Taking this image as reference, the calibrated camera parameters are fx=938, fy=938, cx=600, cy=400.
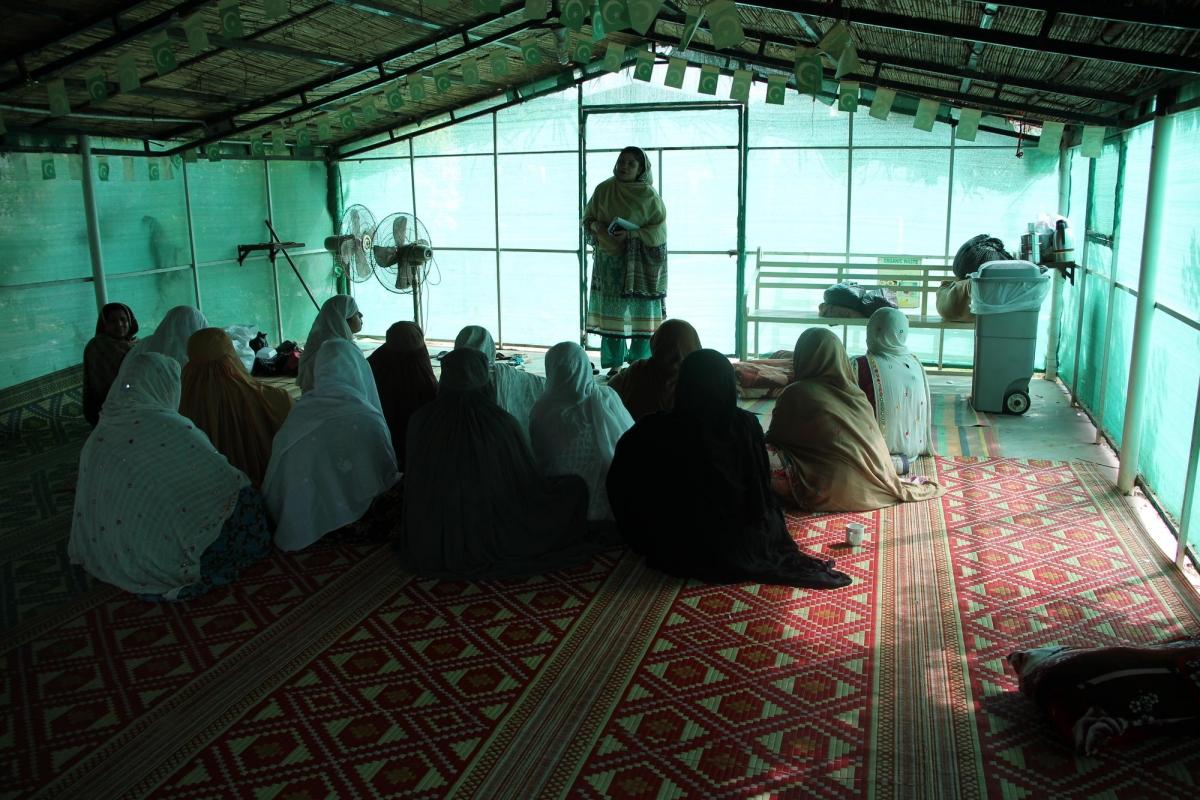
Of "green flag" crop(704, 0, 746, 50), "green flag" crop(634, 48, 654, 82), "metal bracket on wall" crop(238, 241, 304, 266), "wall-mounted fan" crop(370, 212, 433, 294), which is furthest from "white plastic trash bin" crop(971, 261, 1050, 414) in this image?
"metal bracket on wall" crop(238, 241, 304, 266)

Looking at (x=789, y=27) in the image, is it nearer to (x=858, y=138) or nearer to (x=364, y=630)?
(x=858, y=138)

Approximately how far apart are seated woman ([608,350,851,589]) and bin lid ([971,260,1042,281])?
3194 mm

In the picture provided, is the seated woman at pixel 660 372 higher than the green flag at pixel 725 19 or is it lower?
lower

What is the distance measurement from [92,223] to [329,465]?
4550 mm

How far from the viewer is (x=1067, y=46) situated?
4258 millimetres

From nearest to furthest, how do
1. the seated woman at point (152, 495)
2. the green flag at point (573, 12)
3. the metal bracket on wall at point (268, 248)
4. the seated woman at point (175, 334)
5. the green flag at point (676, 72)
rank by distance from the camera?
the seated woman at point (152, 495)
the green flag at point (573, 12)
the seated woman at point (175, 334)
the green flag at point (676, 72)
the metal bracket on wall at point (268, 248)

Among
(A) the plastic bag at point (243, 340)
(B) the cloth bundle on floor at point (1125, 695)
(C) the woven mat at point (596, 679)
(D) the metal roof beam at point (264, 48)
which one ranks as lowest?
(C) the woven mat at point (596, 679)

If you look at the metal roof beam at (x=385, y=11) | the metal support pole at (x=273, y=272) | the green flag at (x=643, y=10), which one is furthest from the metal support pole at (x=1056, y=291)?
the metal support pole at (x=273, y=272)

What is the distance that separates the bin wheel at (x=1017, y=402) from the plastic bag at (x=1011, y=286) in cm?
59

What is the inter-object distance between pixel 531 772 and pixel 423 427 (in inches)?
66.8

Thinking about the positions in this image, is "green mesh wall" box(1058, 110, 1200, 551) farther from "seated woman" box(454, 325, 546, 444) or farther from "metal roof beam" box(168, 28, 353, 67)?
"metal roof beam" box(168, 28, 353, 67)

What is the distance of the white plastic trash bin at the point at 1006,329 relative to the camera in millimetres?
6289

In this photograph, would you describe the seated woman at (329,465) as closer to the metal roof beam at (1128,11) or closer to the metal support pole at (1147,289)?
the metal roof beam at (1128,11)

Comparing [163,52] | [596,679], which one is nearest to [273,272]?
[163,52]
